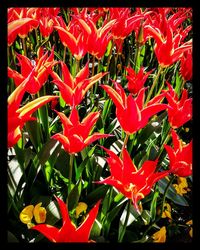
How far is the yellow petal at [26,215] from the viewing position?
2.77 feet

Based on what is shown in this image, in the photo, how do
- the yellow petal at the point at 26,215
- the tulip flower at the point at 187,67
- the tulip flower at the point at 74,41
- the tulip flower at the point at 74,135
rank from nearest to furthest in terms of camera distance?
the tulip flower at the point at 74,135
the yellow petal at the point at 26,215
the tulip flower at the point at 74,41
the tulip flower at the point at 187,67

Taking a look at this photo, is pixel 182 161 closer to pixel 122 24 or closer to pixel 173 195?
pixel 173 195

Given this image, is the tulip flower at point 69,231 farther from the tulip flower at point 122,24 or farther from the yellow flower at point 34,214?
the tulip flower at point 122,24

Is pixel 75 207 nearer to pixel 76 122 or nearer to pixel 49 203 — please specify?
pixel 49 203

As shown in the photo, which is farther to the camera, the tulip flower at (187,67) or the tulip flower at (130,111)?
the tulip flower at (187,67)

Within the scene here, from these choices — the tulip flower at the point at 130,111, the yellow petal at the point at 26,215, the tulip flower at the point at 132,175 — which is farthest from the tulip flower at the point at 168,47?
the yellow petal at the point at 26,215

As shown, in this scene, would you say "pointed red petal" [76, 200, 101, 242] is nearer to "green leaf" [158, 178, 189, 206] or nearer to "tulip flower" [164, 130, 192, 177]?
"tulip flower" [164, 130, 192, 177]

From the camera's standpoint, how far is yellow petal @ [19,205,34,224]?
84 centimetres

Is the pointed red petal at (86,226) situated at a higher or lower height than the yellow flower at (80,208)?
higher

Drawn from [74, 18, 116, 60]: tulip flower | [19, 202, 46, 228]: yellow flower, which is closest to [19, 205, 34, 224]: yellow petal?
[19, 202, 46, 228]: yellow flower

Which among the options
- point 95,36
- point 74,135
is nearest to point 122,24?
point 95,36

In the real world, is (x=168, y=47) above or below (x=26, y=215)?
above

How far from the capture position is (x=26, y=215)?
85cm

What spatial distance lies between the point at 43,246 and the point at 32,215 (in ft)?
0.44
